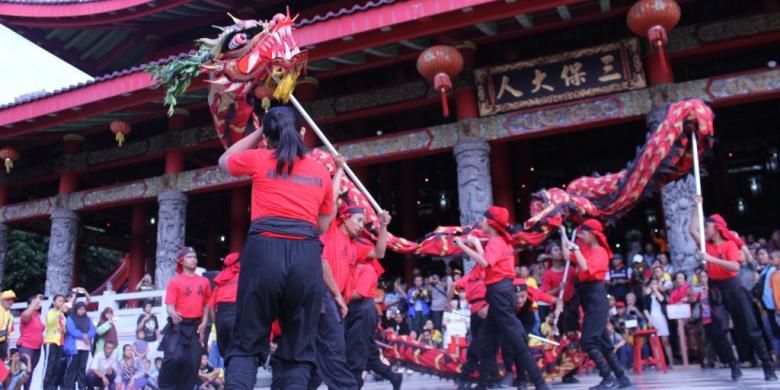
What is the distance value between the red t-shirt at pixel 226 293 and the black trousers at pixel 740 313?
4387 mm

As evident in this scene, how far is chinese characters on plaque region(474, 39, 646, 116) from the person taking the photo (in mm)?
9195

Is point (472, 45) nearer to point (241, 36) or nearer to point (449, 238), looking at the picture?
point (449, 238)

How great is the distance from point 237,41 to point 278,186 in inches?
55.8

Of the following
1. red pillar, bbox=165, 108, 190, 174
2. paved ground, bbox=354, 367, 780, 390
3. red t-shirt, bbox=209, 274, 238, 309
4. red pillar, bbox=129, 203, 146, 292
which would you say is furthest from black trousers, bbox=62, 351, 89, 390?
red pillar, bbox=129, 203, 146, 292

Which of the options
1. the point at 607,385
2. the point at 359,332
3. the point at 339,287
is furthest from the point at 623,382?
the point at 339,287

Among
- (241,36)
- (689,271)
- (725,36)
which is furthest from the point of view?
(725,36)

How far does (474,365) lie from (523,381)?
0.47 meters

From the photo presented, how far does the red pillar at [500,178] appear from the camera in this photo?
38.1 ft

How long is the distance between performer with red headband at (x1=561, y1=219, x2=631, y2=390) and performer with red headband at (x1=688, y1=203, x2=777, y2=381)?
34.1 inches

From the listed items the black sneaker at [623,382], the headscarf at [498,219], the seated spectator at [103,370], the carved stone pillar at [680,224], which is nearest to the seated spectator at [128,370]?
the seated spectator at [103,370]

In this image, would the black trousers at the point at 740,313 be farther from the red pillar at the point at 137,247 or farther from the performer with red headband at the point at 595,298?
the red pillar at the point at 137,247

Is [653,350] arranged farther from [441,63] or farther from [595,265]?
[441,63]

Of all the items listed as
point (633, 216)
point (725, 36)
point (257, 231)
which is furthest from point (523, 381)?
point (633, 216)

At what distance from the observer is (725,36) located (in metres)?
9.07
